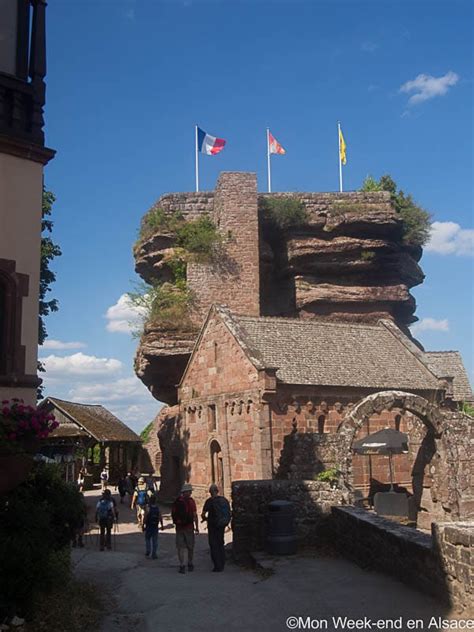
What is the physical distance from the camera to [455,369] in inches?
1436

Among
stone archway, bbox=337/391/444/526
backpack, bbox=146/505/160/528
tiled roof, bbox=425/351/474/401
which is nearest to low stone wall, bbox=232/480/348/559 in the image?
backpack, bbox=146/505/160/528

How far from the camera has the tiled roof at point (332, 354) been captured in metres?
26.9

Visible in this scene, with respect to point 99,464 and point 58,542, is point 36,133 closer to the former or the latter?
point 58,542

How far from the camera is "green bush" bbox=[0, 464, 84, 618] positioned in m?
7.73

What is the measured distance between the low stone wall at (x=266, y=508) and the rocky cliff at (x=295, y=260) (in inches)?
824

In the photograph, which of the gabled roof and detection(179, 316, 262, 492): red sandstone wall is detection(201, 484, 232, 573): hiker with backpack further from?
the gabled roof

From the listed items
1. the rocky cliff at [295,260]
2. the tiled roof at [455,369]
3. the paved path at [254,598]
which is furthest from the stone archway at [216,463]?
the paved path at [254,598]

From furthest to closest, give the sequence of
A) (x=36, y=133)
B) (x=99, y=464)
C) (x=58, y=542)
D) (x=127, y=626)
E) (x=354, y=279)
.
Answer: (x=99, y=464), (x=354, y=279), (x=36, y=133), (x=58, y=542), (x=127, y=626)

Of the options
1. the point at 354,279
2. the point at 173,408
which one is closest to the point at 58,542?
the point at 173,408

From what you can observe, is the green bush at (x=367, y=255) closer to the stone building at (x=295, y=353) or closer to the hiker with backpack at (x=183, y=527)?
the stone building at (x=295, y=353)

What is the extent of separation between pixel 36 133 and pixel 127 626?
8402mm

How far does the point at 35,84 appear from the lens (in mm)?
11445

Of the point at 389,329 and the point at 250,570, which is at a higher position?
the point at 389,329

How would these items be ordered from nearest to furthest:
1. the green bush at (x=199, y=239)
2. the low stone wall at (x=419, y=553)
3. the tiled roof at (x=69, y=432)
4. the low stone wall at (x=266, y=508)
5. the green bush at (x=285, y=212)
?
the low stone wall at (x=419, y=553), the low stone wall at (x=266, y=508), the tiled roof at (x=69, y=432), the green bush at (x=199, y=239), the green bush at (x=285, y=212)
